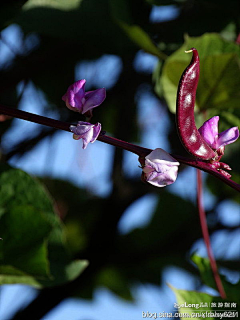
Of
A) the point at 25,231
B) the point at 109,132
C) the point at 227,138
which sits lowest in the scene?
the point at 109,132

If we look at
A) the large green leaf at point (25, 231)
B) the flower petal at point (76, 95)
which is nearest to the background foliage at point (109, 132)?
the large green leaf at point (25, 231)

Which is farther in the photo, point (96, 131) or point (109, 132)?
point (109, 132)

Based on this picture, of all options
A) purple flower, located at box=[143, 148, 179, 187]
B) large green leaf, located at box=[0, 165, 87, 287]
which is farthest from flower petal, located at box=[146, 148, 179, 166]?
large green leaf, located at box=[0, 165, 87, 287]

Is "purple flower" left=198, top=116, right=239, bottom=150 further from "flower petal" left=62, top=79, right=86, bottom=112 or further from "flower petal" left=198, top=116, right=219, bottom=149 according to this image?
"flower petal" left=62, top=79, right=86, bottom=112

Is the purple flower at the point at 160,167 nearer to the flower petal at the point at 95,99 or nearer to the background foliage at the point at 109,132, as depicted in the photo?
the flower petal at the point at 95,99

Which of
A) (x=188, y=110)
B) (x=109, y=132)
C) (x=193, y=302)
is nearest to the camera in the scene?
(x=188, y=110)

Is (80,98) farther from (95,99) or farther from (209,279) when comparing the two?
(209,279)

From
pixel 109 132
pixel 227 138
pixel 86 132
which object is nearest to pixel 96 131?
pixel 86 132
